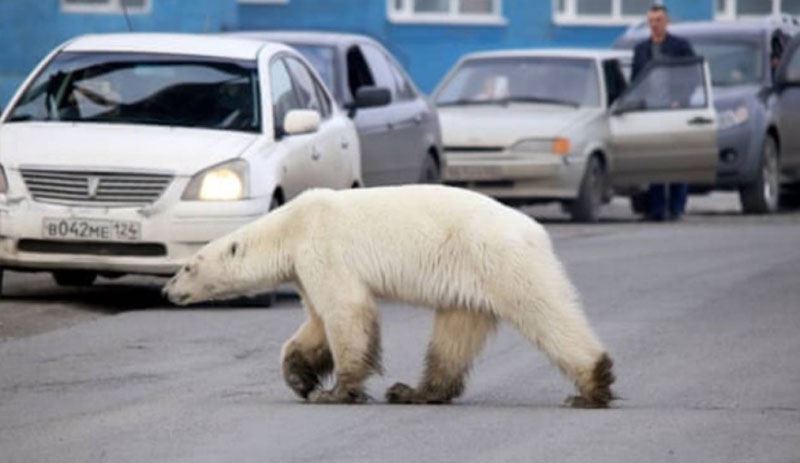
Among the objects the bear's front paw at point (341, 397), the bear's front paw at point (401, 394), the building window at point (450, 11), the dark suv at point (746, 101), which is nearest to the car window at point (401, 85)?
the dark suv at point (746, 101)

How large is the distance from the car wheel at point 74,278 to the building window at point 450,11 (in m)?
24.1

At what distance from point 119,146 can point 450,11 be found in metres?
26.0

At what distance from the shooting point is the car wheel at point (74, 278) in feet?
54.0

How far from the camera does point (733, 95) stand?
2670 cm

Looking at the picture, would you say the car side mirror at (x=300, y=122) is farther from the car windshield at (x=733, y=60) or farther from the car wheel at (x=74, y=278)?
the car windshield at (x=733, y=60)

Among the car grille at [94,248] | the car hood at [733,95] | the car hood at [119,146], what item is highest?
the car hood at [119,146]

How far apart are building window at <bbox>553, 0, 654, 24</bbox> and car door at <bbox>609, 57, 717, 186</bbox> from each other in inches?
623

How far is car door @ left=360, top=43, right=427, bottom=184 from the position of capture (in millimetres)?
20266

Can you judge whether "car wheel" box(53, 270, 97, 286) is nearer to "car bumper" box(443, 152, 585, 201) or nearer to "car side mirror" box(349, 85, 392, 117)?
"car side mirror" box(349, 85, 392, 117)

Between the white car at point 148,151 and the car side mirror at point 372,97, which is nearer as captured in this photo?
the white car at point 148,151

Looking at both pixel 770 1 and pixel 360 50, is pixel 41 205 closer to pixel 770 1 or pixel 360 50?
pixel 360 50

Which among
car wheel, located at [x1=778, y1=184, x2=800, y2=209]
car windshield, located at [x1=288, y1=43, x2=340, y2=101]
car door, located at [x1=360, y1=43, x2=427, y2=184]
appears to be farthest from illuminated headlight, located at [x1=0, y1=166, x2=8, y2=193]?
car wheel, located at [x1=778, y1=184, x2=800, y2=209]

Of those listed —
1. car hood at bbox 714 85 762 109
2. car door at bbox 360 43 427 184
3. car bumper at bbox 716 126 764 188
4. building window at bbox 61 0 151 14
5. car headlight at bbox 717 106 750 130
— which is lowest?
building window at bbox 61 0 151 14

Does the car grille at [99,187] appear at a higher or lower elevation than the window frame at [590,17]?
higher
